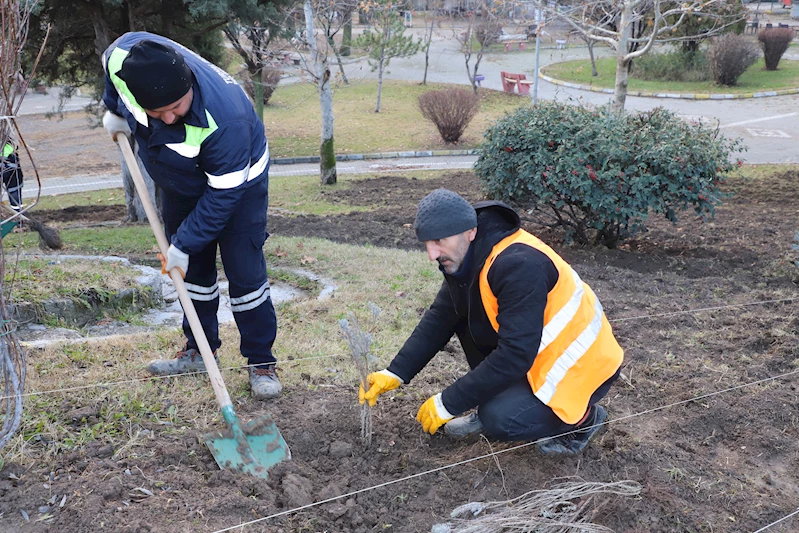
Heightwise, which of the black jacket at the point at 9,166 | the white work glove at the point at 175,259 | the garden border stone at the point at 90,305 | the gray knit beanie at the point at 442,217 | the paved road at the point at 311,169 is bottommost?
the paved road at the point at 311,169

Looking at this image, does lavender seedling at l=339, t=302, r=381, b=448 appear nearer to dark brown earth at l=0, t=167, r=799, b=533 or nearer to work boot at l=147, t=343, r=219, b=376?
dark brown earth at l=0, t=167, r=799, b=533

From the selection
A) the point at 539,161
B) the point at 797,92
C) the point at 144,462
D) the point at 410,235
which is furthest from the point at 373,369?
the point at 797,92

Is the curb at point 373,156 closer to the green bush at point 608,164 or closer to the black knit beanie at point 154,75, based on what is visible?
the green bush at point 608,164

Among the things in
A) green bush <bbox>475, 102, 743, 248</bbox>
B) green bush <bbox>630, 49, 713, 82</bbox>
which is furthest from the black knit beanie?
green bush <bbox>630, 49, 713, 82</bbox>

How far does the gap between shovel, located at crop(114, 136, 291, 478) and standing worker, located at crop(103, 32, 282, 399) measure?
0.16 m

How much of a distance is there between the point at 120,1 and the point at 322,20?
5040 millimetres

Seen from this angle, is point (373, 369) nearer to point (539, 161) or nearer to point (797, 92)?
point (539, 161)

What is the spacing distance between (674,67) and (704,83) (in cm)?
120

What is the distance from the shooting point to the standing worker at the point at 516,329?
2.73m

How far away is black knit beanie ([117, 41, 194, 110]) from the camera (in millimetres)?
2873

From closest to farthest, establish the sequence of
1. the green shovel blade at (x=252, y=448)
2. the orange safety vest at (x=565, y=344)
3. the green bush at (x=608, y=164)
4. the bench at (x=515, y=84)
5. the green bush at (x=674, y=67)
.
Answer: the orange safety vest at (x=565, y=344)
the green shovel blade at (x=252, y=448)
the green bush at (x=608, y=164)
the bench at (x=515, y=84)
the green bush at (x=674, y=67)

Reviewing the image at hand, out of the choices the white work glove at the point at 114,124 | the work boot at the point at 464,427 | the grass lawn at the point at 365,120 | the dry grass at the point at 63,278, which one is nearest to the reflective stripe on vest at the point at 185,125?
the white work glove at the point at 114,124

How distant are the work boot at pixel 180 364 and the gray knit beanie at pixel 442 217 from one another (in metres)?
1.62

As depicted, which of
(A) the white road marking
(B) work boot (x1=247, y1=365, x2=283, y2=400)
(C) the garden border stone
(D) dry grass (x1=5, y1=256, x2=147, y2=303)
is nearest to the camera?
(B) work boot (x1=247, y1=365, x2=283, y2=400)
